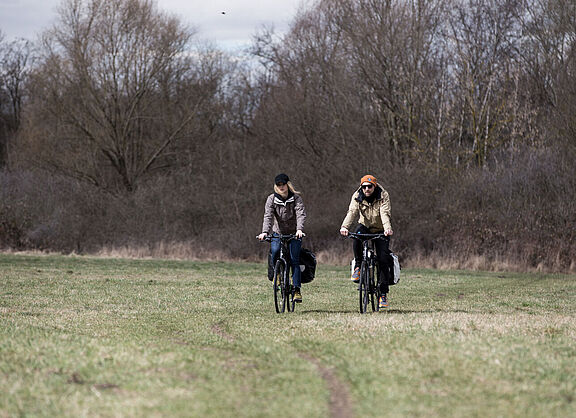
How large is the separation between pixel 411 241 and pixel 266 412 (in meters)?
32.5

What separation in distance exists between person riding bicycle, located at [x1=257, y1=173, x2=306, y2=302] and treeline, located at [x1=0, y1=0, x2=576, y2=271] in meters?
21.3

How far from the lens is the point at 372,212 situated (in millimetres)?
13172

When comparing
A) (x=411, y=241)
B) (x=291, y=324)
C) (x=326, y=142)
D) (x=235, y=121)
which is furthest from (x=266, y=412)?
(x=235, y=121)

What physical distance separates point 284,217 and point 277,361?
5.33 m

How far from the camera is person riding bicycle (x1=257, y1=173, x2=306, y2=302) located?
43.2ft

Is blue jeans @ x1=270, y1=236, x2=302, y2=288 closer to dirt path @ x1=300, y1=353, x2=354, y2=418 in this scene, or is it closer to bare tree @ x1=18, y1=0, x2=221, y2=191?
dirt path @ x1=300, y1=353, x2=354, y2=418

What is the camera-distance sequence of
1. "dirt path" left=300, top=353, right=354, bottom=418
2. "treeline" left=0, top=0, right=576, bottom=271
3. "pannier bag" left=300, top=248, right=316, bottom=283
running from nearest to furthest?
"dirt path" left=300, top=353, right=354, bottom=418 < "pannier bag" left=300, top=248, right=316, bottom=283 < "treeline" left=0, top=0, right=576, bottom=271

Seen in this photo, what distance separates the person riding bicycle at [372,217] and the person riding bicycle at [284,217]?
788 millimetres

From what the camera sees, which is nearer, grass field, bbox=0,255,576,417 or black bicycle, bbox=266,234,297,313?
grass field, bbox=0,255,576,417

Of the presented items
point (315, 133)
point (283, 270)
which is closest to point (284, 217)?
point (283, 270)

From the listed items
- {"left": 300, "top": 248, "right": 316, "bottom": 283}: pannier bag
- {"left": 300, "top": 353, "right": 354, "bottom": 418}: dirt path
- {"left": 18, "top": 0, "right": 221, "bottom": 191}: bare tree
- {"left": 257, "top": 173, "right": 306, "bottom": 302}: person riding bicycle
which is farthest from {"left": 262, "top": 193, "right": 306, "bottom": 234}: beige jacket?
{"left": 18, "top": 0, "right": 221, "bottom": 191}: bare tree

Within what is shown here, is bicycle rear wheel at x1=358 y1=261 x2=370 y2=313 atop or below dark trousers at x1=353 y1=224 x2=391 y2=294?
below

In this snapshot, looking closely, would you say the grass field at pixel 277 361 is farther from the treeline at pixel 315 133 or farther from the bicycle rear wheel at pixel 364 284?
the treeline at pixel 315 133

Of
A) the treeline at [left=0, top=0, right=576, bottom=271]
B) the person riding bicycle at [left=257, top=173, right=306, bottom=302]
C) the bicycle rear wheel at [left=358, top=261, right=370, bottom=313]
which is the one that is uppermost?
the treeline at [left=0, top=0, right=576, bottom=271]
